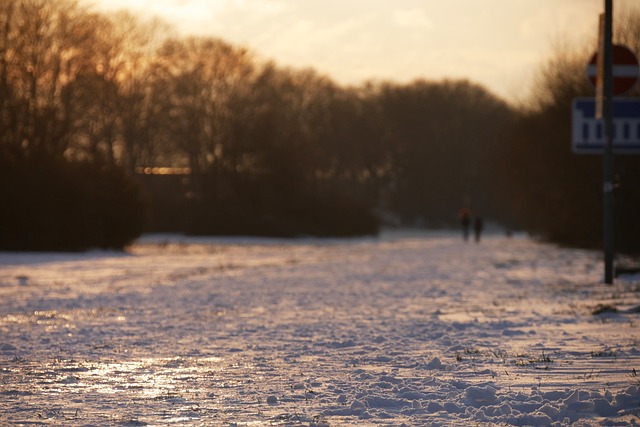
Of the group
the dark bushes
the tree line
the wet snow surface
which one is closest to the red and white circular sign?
the wet snow surface

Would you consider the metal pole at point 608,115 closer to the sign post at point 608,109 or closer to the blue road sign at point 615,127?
the sign post at point 608,109

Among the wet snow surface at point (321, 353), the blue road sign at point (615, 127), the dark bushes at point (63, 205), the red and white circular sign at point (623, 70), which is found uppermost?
the red and white circular sign at point (623, 70)

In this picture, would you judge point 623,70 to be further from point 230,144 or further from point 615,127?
point 230,144

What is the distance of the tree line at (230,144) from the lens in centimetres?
3769

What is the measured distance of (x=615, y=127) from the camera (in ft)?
58.7

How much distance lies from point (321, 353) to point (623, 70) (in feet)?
30.1

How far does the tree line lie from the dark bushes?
52 millimetres

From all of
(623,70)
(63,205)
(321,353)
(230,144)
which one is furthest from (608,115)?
(230,144)

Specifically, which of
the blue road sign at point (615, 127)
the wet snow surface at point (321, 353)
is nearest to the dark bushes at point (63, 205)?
the wet snow surface at point (321, 353)

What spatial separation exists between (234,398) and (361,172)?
9389cm

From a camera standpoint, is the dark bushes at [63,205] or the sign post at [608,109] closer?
the sign post at [608,109]

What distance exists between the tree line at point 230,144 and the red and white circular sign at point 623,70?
14.5 meters

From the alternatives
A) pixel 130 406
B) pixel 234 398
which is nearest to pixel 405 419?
pixel 234 398

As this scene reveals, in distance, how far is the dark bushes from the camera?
35844 millimetres
